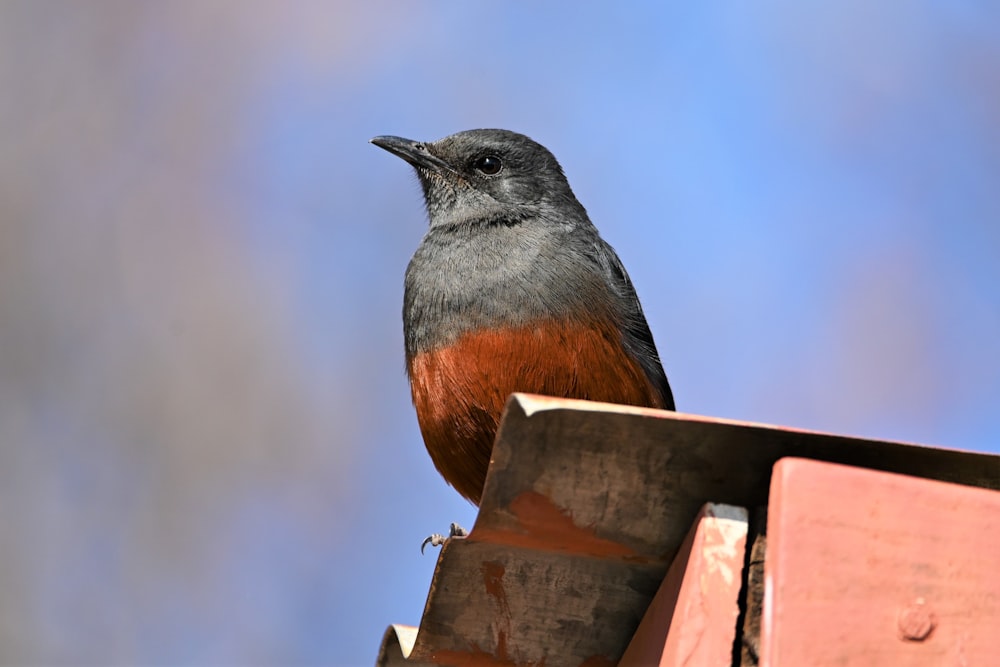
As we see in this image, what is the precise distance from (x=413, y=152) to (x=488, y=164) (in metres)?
0.39

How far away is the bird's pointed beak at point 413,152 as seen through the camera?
6.22 meters

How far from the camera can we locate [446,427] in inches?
192

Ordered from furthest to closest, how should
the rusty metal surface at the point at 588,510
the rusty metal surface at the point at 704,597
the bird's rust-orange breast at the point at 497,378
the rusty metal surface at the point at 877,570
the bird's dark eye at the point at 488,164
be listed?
the bird's dark eye at the point at 488,164 → the bird's rust-orange breast at the point at 497,378 → the rusty metal surface at the point at 588,510 → the rusty metal surface at the point at 704,597 → the rusty metal surface at the point at 877,570

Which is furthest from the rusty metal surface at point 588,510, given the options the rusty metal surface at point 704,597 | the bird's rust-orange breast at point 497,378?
the bird's rust-orange breast at point 497,378

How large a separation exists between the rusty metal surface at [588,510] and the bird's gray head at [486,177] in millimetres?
2524

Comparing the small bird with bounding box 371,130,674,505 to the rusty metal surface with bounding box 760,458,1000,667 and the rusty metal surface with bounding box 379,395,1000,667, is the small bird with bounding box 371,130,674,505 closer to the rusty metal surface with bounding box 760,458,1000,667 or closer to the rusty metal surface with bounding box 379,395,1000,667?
the rusty metal surface with bounding box 379,395,1000,667

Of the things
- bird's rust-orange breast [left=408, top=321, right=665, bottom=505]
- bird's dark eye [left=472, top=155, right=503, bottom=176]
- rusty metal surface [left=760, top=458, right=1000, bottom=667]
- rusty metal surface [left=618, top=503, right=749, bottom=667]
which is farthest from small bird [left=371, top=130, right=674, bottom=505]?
rusty metal surface [left=760, top=458, right=1000, bottom=667]

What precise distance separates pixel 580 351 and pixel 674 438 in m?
1.79

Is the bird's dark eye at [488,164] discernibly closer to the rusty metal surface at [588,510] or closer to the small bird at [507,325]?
the small bird at [507,325]

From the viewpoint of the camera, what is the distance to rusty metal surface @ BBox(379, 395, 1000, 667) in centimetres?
300

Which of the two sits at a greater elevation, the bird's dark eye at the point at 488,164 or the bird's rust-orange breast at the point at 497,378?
the bird's dark eye at the point at 488,164

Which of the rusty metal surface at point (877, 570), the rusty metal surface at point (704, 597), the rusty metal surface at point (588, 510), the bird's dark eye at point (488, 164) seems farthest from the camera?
the bird's dark eye at point (488, 164)

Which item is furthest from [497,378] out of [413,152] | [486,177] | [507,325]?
[413,152]

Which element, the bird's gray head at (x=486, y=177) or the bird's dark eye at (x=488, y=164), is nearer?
the bird's gray head at (x=486, y=177)
